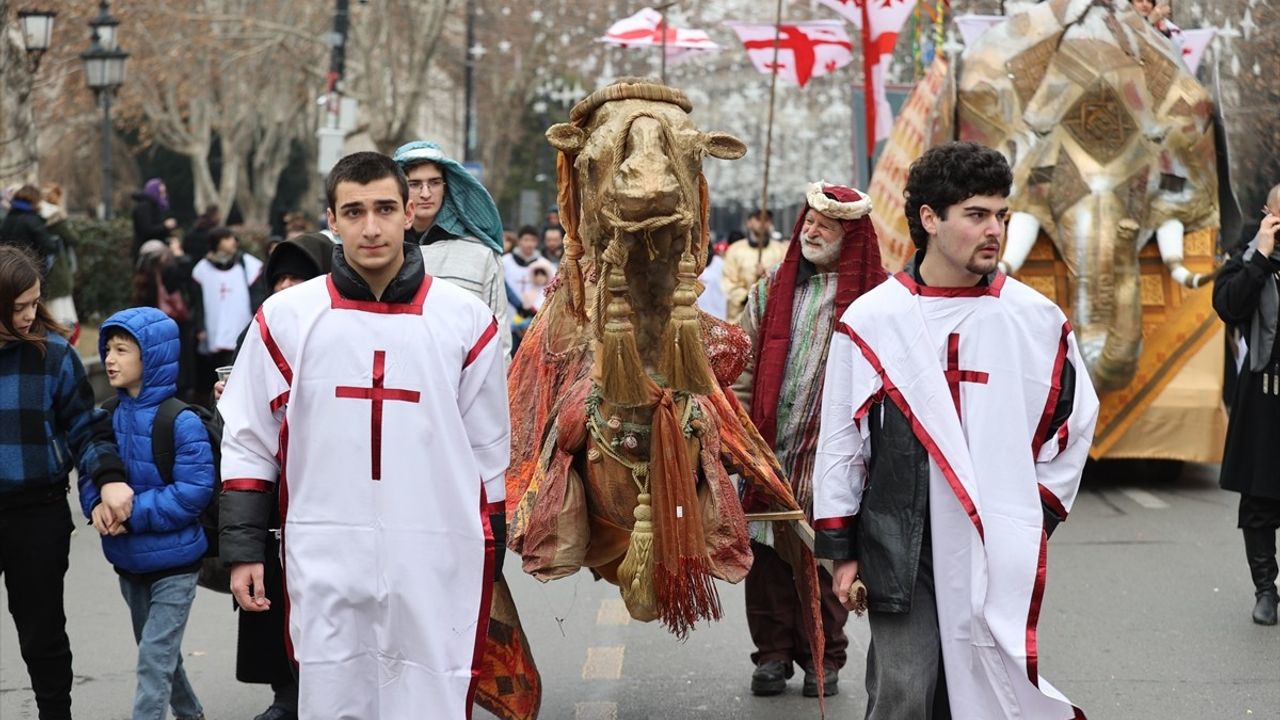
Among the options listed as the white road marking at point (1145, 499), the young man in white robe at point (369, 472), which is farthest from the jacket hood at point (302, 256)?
the white road marking at point (1145, 499)

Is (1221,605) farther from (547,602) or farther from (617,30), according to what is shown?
(617,30)

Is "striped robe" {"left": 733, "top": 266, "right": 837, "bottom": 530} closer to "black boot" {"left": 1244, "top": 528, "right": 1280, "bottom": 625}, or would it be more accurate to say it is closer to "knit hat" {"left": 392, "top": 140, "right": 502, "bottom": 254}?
"knit hat" {"left": 392, "top": 140, "right": 502, "bottom": 254}

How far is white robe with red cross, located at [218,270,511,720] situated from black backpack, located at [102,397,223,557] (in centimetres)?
143

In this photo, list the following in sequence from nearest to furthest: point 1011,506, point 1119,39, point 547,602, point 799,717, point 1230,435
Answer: point 1011,506 < point 799,717 < point 1230,435 < point 547,602 < point 1119,39

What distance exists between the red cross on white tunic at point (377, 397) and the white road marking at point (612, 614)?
13.7ft

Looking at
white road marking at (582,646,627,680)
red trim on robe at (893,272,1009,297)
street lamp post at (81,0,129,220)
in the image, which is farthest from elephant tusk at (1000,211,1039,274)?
street lamp post at (81,0,129,220)

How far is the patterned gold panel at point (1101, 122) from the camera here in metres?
11.9

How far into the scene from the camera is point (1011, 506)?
4.99m

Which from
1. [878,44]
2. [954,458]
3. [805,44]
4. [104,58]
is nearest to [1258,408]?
[954,458]

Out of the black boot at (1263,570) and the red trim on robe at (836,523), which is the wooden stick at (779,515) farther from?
the black boot at (1263,570)

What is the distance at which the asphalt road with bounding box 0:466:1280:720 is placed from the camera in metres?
7.45

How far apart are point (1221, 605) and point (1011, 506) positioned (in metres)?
4.70

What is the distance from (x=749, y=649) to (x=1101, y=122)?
513cm

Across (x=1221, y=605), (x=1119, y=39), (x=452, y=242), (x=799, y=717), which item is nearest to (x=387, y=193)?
(x=452, y=242)
